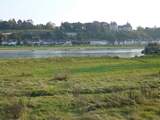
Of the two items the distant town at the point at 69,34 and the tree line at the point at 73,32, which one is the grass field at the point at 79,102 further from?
the tree line at the point at 73,32

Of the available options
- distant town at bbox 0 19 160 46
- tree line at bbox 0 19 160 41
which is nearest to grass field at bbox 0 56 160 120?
distant town at bbox 0 19 160 46

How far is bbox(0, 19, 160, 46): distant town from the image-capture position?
449ft

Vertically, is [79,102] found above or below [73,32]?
above

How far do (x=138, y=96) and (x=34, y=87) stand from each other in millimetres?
4972

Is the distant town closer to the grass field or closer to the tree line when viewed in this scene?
the tree line

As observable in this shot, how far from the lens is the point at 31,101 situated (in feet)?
49.5

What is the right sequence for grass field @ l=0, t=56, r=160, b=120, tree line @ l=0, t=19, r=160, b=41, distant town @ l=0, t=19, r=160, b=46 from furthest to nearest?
tree line @ l=0, t=19, r=160, b=41
distant town @ l=0, t=19, r=160, b=46
grass field @ l=0, t=56, r=160, b=120

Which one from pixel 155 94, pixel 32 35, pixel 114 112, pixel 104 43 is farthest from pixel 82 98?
pixel 104 43

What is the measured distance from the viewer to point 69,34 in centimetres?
14650

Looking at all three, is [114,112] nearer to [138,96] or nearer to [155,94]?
[138,96]

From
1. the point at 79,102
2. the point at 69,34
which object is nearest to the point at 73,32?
the point at 69,34

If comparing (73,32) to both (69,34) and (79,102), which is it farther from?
(79,102)

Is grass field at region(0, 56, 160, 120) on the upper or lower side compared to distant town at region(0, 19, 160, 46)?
upper

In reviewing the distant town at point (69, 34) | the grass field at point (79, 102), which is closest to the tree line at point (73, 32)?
the distant town at point (69, 34)
